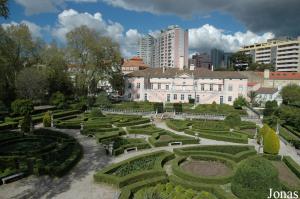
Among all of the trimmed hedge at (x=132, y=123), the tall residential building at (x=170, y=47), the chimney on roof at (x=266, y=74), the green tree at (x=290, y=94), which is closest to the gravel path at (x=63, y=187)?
the trimmed hedge at (x=132, y=123)

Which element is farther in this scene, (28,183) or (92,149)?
(92,149)

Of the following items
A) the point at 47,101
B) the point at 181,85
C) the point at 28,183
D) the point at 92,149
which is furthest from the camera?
the point at 181,85

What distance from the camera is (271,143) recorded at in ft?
74.0

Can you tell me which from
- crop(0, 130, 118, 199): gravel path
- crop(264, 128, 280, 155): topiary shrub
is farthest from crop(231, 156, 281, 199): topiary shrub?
crop(264, 128, 280, 155): topiary shrub

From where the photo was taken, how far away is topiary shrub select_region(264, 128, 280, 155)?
73.5 ft

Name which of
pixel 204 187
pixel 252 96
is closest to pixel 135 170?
pixel 204 187

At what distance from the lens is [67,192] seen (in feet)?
51.3

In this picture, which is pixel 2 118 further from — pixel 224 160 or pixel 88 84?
pixel 224 160

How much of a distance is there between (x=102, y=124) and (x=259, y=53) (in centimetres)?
12015

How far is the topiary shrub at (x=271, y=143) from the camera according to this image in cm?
2239

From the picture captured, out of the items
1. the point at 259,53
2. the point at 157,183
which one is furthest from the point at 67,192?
the point at 259,53

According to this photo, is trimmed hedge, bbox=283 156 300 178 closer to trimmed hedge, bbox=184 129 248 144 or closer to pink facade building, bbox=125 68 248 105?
trimmed hedge, bbox=184 129 248 144

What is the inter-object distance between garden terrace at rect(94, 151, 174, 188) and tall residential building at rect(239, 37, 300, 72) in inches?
4264

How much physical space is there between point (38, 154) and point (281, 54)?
11959 cm
